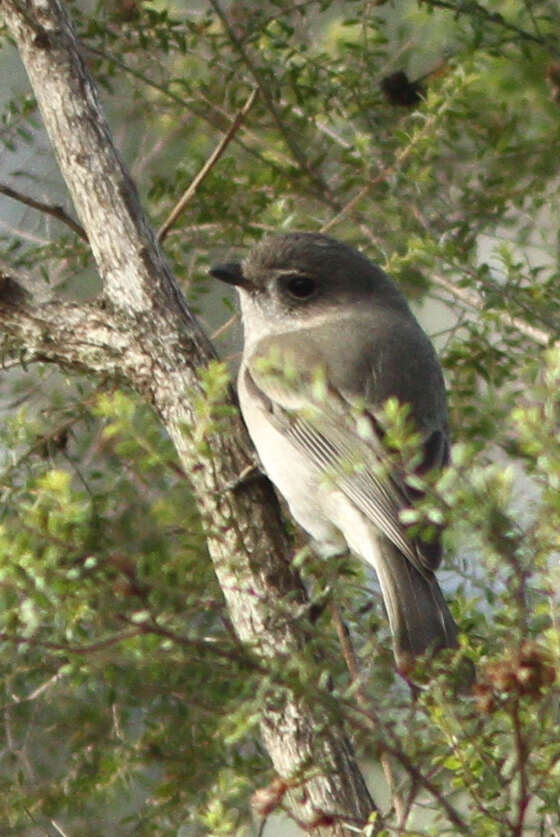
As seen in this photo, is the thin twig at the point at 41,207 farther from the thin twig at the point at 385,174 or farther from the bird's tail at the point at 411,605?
the bird's tail at the point at 411,605

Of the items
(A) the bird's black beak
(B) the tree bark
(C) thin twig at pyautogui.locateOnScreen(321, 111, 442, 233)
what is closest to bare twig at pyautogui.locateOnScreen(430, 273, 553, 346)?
(C) thin twig at pyautogui.locateOnScreen(321, 111, 442, 233)

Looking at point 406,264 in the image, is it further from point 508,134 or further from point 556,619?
point 556,619

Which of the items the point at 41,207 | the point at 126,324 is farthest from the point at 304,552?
the point at 41,207

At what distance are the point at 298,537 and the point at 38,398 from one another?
117 cm

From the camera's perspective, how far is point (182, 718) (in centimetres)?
308

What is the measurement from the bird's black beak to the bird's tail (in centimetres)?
101

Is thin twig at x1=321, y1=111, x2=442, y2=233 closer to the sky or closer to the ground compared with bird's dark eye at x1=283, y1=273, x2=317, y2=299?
closer to the sky

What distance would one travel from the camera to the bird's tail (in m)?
3.09

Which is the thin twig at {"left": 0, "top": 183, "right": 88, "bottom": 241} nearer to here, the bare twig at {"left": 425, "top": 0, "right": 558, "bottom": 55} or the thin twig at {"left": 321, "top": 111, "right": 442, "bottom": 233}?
the thin twig at {"left": 321, "top": 111, "right": 442, "bottom": 233}

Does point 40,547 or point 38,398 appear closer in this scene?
point 40,547

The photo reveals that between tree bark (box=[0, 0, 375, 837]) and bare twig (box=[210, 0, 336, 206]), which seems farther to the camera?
bare twig (box=[210, 0, 336, 206])

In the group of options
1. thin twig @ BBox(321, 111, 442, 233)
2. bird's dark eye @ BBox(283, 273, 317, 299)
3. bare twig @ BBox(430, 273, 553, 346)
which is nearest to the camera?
bare twig @ BBox(430, 273, 553, 346)

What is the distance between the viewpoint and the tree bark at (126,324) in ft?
9.52

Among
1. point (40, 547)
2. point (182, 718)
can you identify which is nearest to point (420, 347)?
point (182, 718)
